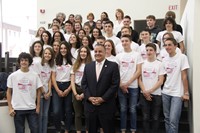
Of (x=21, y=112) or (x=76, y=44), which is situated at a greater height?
(x=76, y=44)

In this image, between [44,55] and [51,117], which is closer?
[44,55]

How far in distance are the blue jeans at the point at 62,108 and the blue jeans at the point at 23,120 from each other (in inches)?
14.6

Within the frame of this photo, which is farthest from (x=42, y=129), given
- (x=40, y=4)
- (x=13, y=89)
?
(x=40, y=4)

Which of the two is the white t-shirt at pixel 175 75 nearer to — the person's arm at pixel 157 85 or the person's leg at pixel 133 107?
the person's arm at pixel 157 85

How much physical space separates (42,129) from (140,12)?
19.7 feet

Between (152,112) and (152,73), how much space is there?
57 centimetres

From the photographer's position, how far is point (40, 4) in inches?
404

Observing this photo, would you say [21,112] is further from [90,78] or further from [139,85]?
[139,85]

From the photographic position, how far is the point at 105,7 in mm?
9570

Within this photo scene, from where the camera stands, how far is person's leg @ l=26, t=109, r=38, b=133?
404cm

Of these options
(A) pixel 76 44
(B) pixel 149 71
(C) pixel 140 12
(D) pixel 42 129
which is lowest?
(D) pixel 42 129

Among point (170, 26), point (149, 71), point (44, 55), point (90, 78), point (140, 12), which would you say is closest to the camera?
point (90, 78)

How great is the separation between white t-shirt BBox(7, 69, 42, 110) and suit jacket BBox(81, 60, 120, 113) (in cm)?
85

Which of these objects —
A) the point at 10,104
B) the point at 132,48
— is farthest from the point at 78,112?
the point at 132,48
